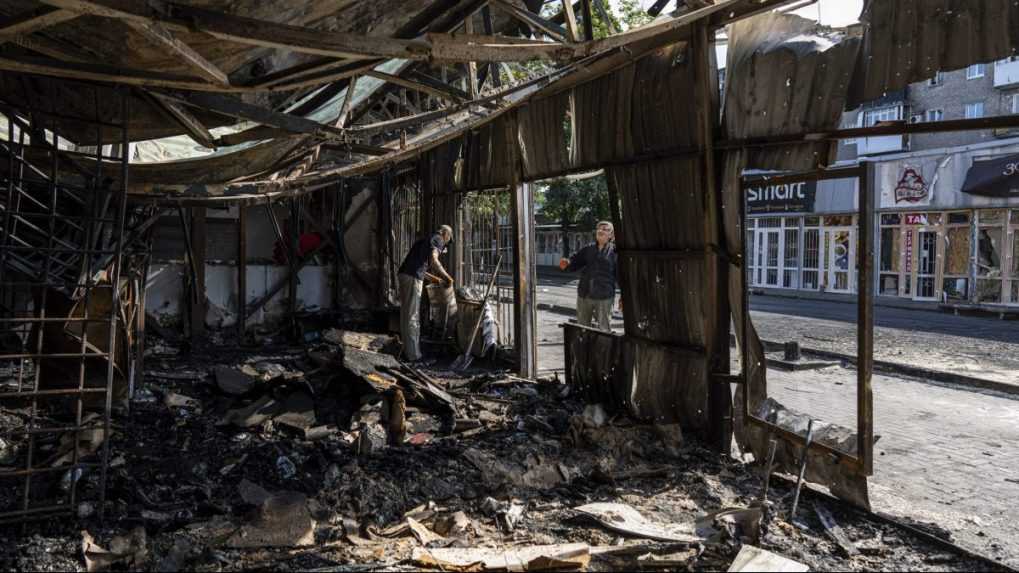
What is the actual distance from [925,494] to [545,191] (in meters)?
26.5

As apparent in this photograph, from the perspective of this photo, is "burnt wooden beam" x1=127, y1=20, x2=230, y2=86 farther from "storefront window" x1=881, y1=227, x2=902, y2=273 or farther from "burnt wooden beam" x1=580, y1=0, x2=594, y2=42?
"storefront window" x1=881, y1=227, x2=902, y2=273

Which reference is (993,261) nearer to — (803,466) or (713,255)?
(713,255)

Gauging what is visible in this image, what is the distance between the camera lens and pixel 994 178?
19.6 metres

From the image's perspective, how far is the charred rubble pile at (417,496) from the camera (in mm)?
4207

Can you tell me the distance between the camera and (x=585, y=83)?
7.91 m

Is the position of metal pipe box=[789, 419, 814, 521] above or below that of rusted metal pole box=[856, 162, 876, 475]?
below

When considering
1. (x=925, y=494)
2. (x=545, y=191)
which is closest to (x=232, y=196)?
(x=925, y=494)

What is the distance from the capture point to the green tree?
1137 inches

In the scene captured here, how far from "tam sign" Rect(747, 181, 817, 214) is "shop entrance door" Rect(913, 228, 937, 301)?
425 centimetres

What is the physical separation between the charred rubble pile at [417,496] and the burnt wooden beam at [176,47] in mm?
2818

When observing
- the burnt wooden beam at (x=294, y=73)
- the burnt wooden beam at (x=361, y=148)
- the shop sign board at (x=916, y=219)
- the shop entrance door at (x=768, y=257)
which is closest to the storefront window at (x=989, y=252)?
the shop sign board at (x=916, y=219)

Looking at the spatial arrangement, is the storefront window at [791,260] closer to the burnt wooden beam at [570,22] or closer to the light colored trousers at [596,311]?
the light colored trousers at [596,311]

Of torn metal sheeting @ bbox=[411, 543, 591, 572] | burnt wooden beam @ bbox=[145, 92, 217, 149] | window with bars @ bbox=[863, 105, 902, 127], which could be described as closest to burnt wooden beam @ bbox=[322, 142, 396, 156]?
burnt wooden beam @ bbox=[145, 92, 217, 149]

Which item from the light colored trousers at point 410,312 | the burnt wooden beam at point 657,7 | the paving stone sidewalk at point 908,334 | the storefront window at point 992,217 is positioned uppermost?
the burnt wooden beam at point 657,7
